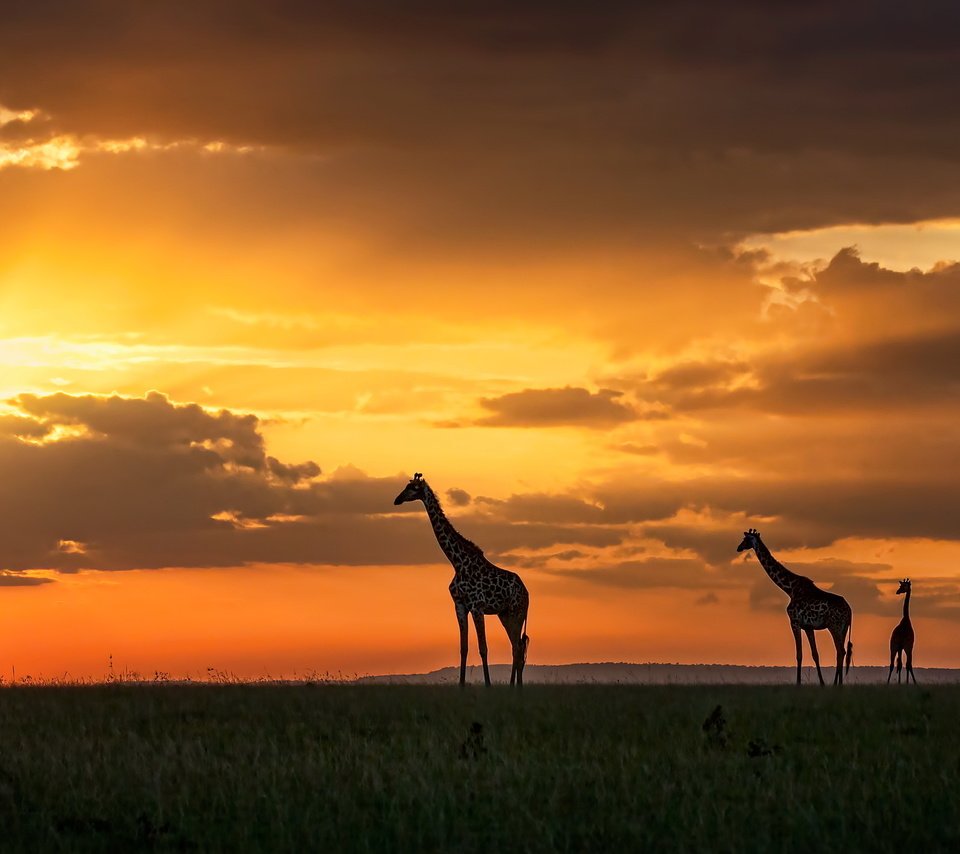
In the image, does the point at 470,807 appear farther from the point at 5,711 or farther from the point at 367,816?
the point at 5,711

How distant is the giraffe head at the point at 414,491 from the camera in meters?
35.2

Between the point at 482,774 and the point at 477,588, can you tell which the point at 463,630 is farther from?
the point at 482,774

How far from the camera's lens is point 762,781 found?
59.2ft

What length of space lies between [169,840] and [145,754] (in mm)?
5804

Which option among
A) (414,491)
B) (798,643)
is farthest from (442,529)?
(798,643)

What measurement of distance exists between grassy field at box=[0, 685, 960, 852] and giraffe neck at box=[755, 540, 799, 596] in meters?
12.1

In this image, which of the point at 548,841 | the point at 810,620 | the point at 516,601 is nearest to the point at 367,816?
the point at 548,841

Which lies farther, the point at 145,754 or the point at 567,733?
the point at 567,733

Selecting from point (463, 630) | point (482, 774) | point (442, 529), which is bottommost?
point (482, 774)

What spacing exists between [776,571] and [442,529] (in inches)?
431

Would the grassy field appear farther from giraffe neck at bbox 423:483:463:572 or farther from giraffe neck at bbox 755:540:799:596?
giraffe neck at bbox 755:540:799:596

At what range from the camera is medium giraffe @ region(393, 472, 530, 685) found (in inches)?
1332

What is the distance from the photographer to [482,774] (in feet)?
60.0

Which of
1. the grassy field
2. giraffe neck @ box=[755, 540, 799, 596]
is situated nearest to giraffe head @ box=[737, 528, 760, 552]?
giraffe neck @ box=[755, 540, 799, 596]
